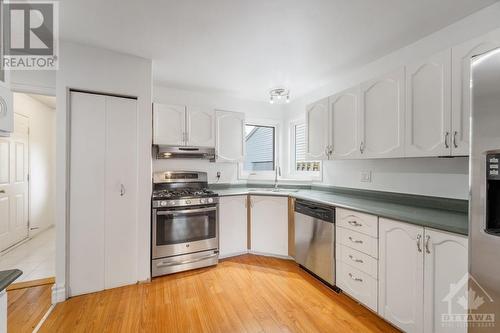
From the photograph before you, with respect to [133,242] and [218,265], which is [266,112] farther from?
[133,242]

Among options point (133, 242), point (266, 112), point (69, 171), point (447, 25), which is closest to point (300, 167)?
point (266, 112)

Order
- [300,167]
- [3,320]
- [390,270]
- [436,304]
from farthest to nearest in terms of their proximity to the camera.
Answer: [300,167]
[390,270]
[436,304]
[3,320]

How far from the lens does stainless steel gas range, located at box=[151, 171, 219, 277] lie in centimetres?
253

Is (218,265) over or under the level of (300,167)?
under

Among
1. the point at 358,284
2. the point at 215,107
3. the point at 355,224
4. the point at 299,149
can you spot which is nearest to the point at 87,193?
the point at 215,107

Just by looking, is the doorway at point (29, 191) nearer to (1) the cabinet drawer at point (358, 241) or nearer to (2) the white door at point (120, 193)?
(2) the white door at point (120, 193)

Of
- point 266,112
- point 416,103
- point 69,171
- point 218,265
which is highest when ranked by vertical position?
point 266,112

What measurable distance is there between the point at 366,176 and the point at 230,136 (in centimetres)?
191

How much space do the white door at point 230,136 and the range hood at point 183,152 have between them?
151 mm

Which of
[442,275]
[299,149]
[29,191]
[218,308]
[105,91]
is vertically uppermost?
[105,91]

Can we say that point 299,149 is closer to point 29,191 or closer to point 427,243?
A: point 427,243

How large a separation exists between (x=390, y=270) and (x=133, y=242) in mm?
2444

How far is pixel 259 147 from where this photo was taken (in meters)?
4.00

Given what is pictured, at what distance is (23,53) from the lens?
2.15 meters
